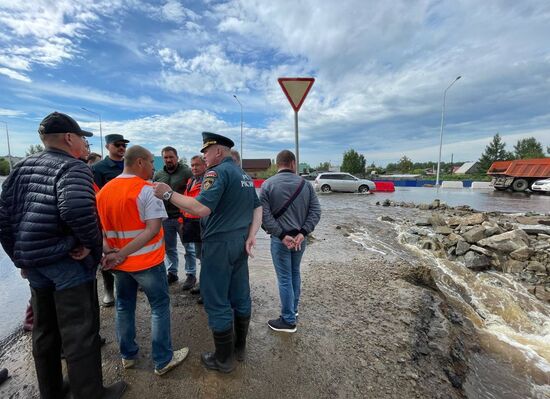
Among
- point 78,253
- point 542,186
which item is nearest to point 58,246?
point 78,253

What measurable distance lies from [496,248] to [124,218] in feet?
25.6

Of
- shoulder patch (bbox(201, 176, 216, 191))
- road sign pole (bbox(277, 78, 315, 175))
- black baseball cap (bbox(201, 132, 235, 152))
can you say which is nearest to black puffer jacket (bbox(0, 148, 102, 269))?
shoulder patch (bbox(201, 176, 216, 191))

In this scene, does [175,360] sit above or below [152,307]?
below

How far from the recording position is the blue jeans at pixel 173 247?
4.08m

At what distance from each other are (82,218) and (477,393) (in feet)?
12.7

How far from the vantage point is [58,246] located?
73.3 inches

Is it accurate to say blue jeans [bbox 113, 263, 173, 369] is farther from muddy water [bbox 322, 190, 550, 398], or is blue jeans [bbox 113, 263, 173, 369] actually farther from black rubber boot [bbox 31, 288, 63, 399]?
muddy water [bbox 322, 190, 550, 398]

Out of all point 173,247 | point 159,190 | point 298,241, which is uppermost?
point 159,190

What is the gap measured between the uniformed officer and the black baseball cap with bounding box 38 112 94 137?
80 cm

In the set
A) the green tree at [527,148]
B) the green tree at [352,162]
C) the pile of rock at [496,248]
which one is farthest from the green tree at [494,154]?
the pile of rock at [496,248]

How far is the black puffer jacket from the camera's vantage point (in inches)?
71.5

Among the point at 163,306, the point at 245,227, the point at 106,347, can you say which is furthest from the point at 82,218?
the point at 106,347

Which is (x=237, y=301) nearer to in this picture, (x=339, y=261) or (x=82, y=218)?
(x=82, y=218)

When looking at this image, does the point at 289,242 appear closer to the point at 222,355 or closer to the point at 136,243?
the point at 222,355
